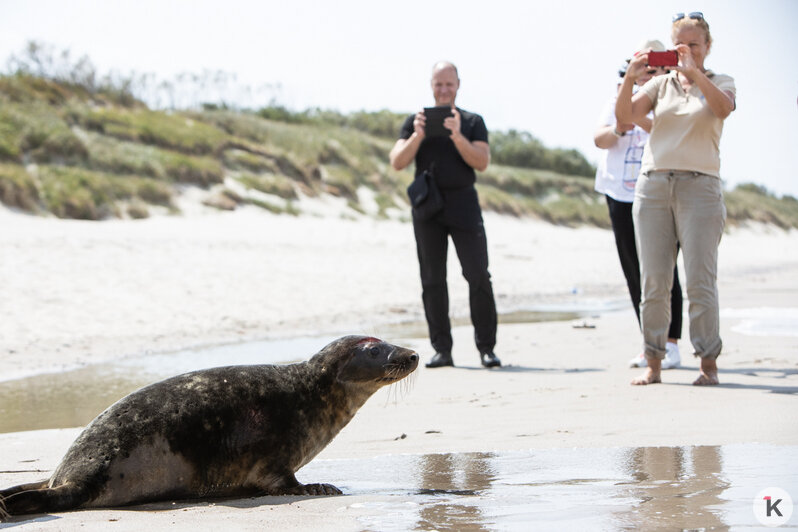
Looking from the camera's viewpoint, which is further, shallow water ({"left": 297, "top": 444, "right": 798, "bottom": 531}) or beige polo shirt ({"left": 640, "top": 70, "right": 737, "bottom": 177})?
beige polo shirt ({"left": 640, "top": 70, "right": 737, "bottom": 177})

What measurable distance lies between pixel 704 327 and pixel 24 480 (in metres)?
3.70

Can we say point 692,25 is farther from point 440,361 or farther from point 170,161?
point 170,161

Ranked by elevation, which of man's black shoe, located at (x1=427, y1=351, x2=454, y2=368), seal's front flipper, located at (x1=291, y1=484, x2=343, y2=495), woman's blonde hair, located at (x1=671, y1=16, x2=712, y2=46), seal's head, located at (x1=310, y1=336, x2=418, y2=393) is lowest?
man's black shoe, located at (x1=427, y1=351, x2=454, y2=368)

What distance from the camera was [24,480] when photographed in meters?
3.59

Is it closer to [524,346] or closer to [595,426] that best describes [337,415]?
[595,426]

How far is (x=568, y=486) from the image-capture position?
312 centimetres

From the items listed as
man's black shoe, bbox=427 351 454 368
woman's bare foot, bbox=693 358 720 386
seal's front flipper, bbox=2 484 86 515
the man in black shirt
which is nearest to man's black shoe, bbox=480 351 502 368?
the man in black shirt

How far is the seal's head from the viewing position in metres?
3.49

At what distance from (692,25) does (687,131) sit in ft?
2.01

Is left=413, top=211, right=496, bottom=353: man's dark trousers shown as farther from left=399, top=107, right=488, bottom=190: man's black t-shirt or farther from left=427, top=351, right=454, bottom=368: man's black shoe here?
left=399, top=107, right=488, bottom=190: man's black t-shirt

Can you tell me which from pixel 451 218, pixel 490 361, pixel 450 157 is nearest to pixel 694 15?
pixel 450 157

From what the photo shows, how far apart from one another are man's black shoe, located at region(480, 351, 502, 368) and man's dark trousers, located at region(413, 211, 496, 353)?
0.05 meters

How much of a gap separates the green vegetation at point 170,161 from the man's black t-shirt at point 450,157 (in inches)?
441

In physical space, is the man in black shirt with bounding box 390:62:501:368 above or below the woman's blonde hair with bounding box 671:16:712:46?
below
